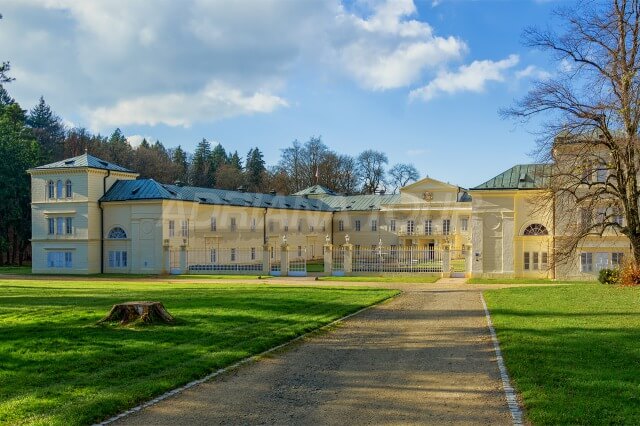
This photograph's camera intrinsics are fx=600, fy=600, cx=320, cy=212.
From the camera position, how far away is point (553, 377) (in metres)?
8.59

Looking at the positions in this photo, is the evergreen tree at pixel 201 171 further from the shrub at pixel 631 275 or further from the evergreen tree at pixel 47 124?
the shrub at pixel 631 275

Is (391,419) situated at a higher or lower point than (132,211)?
lower

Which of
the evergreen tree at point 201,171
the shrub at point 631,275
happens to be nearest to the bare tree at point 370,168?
the evergreen tree at point 201,171

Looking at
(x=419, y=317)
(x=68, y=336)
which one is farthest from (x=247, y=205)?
(x=68, y=336)

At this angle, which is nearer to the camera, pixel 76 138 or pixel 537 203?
pixel 537 203

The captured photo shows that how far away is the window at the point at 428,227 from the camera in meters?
61.6

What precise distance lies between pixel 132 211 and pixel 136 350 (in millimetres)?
32164

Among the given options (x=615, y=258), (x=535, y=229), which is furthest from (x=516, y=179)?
(x=615, y=258)

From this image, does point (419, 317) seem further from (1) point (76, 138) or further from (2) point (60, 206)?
(1) point (76, 138)

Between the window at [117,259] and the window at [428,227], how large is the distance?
31608 mm

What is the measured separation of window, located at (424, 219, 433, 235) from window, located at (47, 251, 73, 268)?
34540 mm

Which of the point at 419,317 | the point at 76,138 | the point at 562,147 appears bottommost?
the point at 419,317

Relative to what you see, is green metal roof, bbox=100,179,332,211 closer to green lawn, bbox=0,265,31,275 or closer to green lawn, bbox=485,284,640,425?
green lawn, bbox=0,265,31,275

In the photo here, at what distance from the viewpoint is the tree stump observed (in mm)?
13469
